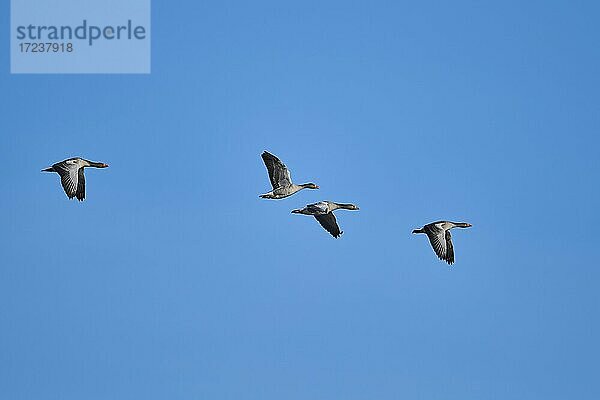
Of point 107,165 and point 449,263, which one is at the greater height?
point 107,165

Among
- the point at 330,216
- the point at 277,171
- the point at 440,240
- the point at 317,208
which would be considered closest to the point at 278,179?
the point at 277,171

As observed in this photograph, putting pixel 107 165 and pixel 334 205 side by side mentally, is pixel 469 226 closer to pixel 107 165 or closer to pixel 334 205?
pixel 334 205

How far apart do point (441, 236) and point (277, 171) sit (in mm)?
8505

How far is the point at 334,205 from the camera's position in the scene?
270 ft

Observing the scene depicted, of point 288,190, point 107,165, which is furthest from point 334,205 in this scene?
point 107,165

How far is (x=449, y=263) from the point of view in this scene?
3159 inches

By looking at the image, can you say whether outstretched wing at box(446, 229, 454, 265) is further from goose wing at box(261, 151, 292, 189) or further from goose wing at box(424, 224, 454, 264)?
goose wing at box(261, 151, 292, 189)

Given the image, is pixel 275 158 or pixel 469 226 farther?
pixel 469 226

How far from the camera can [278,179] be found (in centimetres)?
7850

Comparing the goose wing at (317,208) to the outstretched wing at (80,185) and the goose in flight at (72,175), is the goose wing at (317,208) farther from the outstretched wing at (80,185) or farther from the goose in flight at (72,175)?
the goose in flight at (72,175)

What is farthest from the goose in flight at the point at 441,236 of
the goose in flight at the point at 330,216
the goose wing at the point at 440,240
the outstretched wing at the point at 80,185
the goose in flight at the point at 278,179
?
the outstretched wing at the point at 80,185

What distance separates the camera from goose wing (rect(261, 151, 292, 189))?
7788cm

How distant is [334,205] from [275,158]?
5523 mm

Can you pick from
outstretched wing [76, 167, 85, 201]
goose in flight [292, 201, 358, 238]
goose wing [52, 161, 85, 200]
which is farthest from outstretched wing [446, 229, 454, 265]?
goose wing [52, 161, 85, 200]
